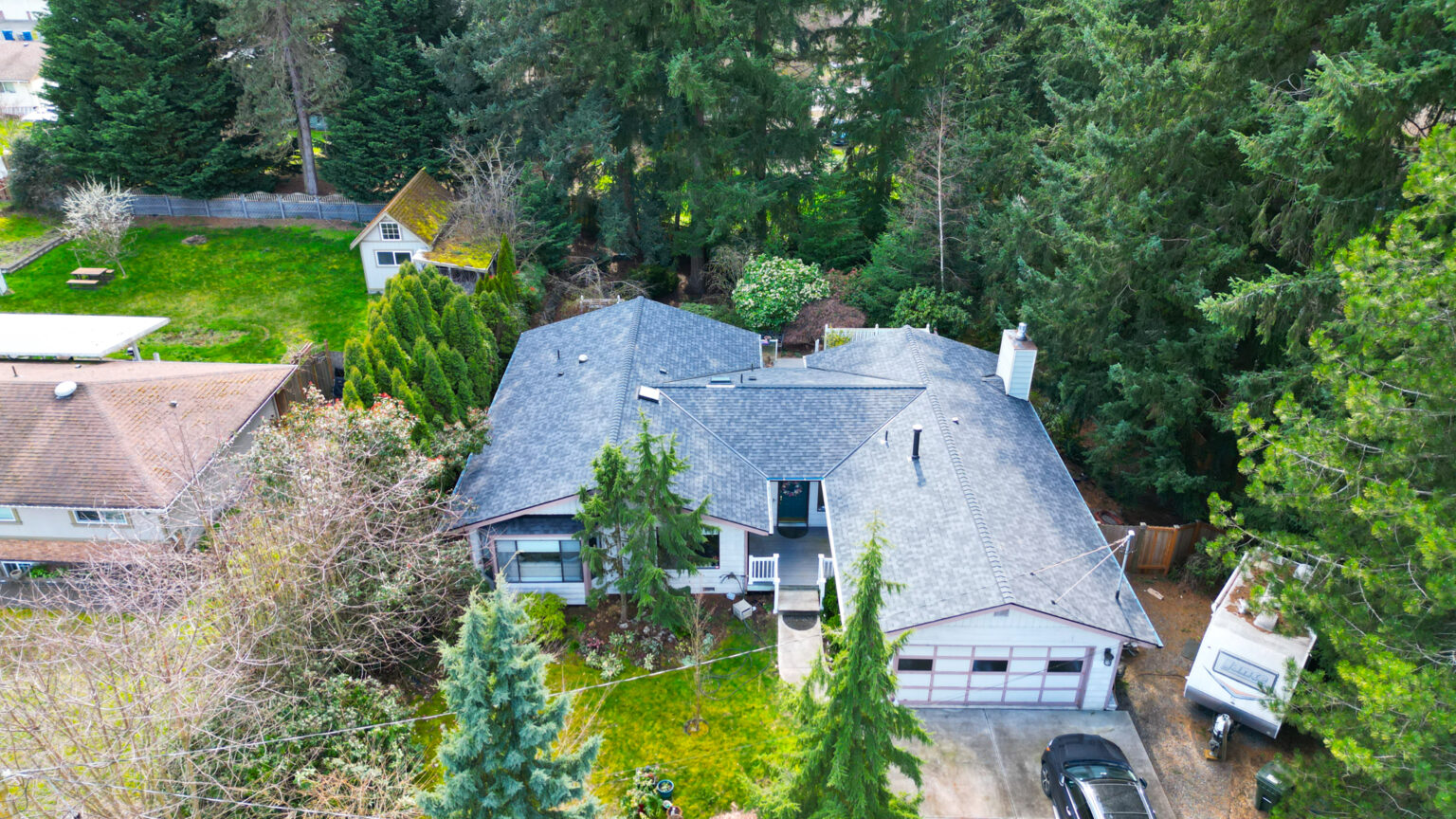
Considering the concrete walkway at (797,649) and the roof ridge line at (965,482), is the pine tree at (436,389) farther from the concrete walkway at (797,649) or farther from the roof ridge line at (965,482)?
the roof ridge line at (965,482)

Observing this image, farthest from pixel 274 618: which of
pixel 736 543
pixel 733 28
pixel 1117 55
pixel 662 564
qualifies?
pixel 733 28

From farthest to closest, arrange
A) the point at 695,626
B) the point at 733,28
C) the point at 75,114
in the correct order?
the point at 75,114 < the point at 733,28 < the point at 695,626

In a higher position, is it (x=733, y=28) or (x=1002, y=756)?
(x=733, y=28)

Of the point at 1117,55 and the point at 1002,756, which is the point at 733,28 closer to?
the point at 1117,55

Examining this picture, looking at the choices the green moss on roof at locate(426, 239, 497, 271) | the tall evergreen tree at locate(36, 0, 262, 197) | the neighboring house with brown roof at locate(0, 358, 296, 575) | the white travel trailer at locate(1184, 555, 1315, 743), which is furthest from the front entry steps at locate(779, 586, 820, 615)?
the tall evergreen tree at locate(36, 0, 262, 197)

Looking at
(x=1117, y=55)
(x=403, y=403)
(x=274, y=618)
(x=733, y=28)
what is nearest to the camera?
(x=274, y=618)

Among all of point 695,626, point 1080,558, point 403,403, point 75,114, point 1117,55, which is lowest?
point 695,626
